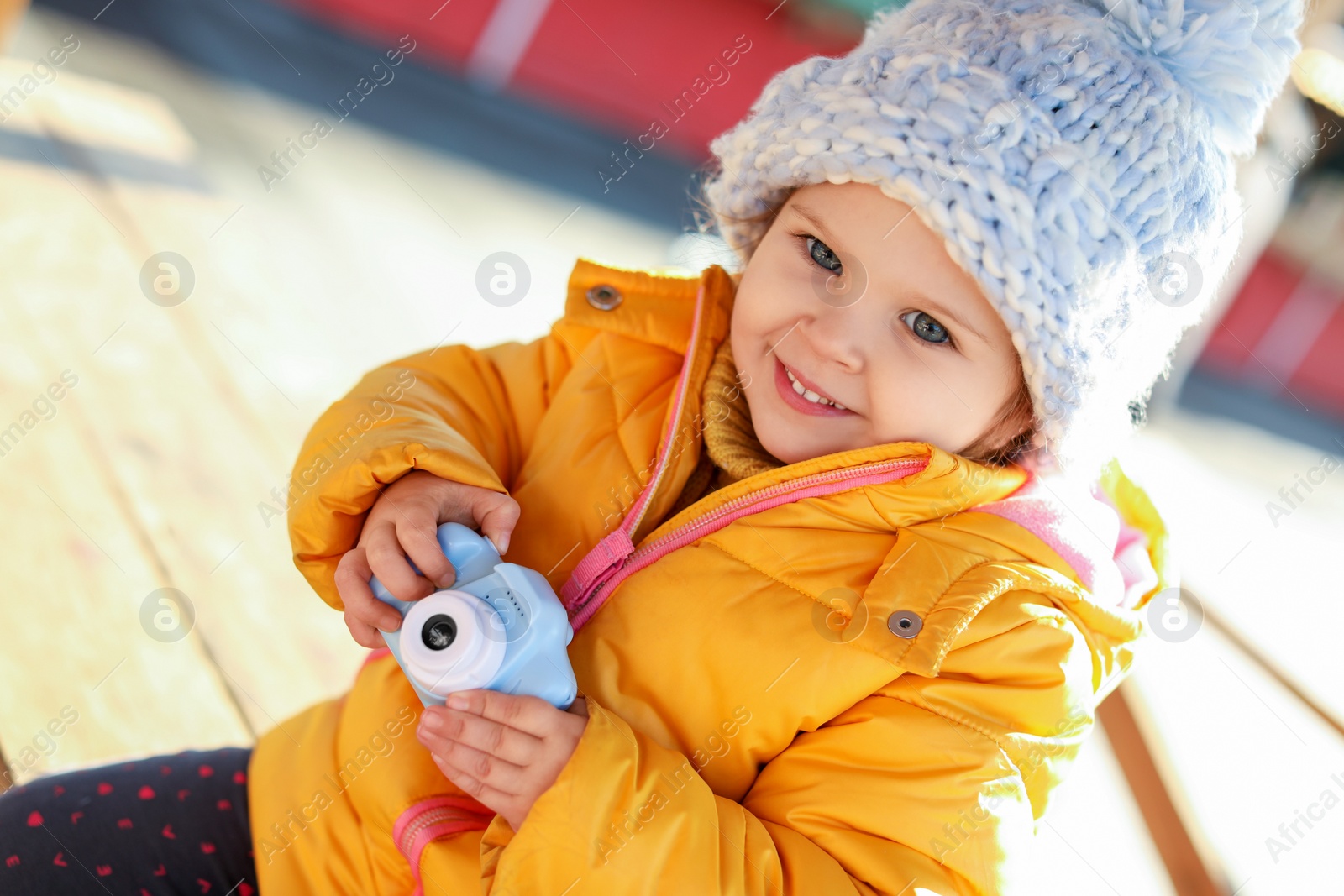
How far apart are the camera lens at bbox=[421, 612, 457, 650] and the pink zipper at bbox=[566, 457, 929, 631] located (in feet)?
0.60

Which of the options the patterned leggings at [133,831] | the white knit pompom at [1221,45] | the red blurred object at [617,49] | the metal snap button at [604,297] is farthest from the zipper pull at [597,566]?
the red blurred object at [617,49]

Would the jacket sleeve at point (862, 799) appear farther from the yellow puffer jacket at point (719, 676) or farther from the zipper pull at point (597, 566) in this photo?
the zipper pull at point (597, 566)

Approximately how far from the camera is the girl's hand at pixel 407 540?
2.42ft

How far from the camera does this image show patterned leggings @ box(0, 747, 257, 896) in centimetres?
80

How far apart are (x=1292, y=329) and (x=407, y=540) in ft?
14.3

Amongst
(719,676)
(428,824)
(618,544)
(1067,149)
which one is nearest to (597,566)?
(618,544)

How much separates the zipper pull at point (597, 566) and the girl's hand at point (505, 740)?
0.52 ft

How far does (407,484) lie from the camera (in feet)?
2.68

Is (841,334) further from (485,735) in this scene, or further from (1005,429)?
(485,735)

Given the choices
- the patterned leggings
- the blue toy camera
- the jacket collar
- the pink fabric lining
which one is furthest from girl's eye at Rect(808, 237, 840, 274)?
the patterned leggings

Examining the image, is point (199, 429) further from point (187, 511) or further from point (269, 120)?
point (269, 120)

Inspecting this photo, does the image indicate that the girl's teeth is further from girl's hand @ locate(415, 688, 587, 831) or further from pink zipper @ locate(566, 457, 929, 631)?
girl's hand @ locate(415, 688, 587, 831)

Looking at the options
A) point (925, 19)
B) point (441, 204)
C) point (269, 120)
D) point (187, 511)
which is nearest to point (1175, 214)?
point (925, 19)

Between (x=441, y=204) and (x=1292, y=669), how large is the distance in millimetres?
2003
